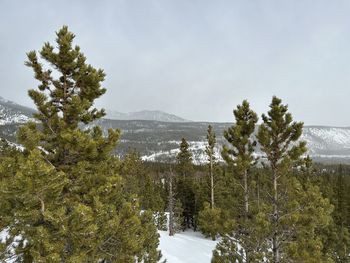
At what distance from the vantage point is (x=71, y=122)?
10.2 meters

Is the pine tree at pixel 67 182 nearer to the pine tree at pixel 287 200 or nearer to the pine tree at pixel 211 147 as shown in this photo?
the pine tree at pixel 287 200

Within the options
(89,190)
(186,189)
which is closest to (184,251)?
(186,189)

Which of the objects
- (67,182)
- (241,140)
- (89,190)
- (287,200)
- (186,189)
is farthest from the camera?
(186,189)

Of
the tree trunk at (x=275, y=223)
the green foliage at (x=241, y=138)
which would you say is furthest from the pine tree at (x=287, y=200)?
the green foliage at (x=241, y=138)

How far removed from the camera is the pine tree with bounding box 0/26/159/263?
7.52 metres

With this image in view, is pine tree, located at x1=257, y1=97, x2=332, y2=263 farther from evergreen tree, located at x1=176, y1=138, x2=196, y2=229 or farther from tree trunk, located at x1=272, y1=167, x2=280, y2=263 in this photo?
evergreen tree, located at x1=176, y1=138, x2=196, y2=229

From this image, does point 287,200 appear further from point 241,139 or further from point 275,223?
point 241,139

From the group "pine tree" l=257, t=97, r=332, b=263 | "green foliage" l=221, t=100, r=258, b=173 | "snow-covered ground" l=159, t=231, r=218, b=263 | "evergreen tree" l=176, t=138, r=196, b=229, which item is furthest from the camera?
"evergreen tree" l=176, t=138, r=196, b=229

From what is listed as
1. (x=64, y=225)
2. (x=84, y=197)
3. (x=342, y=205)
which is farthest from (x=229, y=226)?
(x=342, y=205)

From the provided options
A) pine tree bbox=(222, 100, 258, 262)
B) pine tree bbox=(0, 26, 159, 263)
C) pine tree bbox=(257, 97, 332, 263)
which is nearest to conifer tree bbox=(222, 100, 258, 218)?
pine tree bbox=(222, 100, 258, 262)

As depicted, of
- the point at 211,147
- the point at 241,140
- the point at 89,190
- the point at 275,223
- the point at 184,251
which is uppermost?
the point at 241,140

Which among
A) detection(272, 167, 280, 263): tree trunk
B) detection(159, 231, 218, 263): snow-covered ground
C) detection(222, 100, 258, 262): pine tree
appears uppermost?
detection(222, 100, 258, 262): pine tree

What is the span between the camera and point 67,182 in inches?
335

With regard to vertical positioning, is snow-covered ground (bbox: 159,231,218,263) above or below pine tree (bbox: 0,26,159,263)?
below
